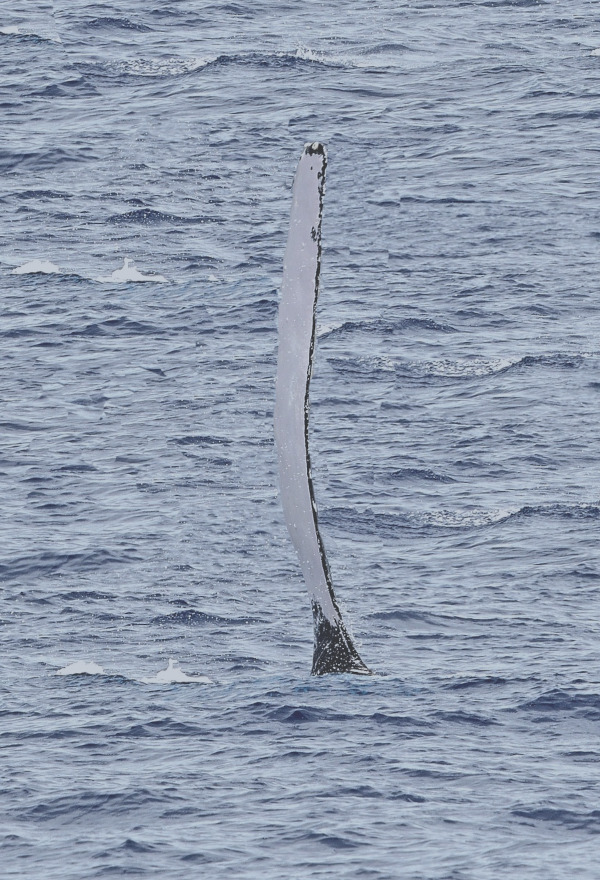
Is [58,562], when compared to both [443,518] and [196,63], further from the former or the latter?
[196,63]

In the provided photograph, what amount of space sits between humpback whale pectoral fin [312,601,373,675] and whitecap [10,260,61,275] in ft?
121

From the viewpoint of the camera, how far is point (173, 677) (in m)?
37.3

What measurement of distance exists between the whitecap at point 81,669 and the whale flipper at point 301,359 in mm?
10455

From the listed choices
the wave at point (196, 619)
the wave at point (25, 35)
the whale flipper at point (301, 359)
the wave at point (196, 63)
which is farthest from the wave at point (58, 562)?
the wave at point (25, 35)

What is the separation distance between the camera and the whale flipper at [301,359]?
24656 millimetres

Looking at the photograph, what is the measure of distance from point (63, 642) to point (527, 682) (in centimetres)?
925

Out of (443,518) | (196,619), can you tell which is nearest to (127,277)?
(443,518)

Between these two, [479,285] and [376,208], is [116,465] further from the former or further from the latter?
[376,208]

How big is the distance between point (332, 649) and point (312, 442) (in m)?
22.4

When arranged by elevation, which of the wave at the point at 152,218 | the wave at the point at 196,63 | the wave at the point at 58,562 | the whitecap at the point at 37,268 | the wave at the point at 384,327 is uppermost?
the wave at the point at 196,63

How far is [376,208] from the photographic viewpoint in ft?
242

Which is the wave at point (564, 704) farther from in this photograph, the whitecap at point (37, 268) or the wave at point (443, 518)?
the whitecap at point (37, 268)

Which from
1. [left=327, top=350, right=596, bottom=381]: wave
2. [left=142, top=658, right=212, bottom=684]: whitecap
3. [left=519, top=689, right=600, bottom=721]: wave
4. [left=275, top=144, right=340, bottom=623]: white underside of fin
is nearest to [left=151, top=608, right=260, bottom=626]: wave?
[left=142, top=658, right=212, bottom=684]: whitecap

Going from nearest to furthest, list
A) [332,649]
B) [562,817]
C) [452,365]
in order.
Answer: [562,817], [332,649], [452,365]
